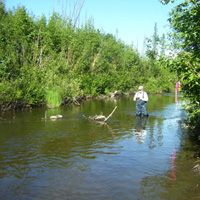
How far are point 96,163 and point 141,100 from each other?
9.27 m

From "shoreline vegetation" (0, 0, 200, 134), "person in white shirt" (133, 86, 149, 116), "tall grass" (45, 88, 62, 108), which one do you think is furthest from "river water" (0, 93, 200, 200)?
"tall grass" (45, 88, 62, 108)

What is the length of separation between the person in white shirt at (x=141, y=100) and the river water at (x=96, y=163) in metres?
3.29

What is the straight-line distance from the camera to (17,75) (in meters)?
19.8

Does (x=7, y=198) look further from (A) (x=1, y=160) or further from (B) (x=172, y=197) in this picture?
(B) (x=172, y=197)

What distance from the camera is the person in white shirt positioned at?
16.2 meters

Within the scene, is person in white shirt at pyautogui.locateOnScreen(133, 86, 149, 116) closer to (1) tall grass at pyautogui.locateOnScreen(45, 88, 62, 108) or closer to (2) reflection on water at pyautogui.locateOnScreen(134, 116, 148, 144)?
(2) reflection on water at pyautogui.locateOnScreen(134, 116, 148, 144)

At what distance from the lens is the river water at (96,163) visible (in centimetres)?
589

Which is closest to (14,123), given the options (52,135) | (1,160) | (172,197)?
(52,135)

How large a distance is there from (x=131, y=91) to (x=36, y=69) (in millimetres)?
27863

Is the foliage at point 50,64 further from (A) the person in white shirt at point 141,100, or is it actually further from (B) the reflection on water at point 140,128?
(B) the reflection on water at point 140,128

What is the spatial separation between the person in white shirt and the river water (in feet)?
10.8

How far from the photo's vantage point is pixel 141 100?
1639 cm

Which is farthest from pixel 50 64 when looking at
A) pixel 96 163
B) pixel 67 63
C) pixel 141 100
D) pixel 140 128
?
pixel 96 163

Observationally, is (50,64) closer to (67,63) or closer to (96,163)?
(67,63)
